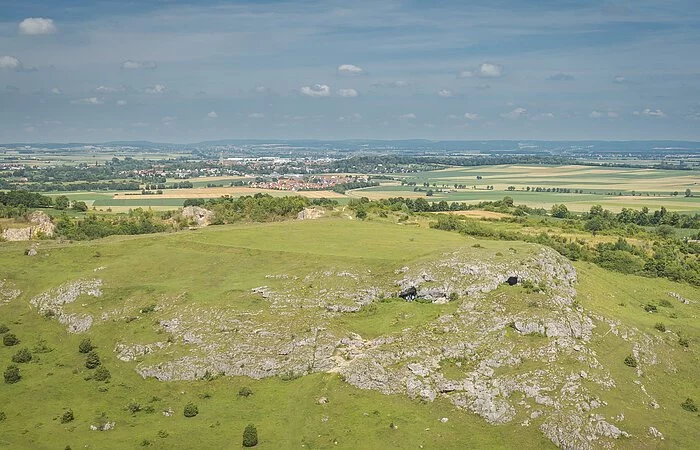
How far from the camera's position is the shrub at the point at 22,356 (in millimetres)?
68750

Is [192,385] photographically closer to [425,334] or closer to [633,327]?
[425,334]

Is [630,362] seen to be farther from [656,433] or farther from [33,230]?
[33,230]

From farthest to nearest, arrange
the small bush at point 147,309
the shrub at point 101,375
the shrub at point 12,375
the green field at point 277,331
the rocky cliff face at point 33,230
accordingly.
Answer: the rocky cliff face at point 33,230 < the small bush at point 147,309 < the shrub at point 101,375 < the shrub at point 12,375 < the green field at point 277,331

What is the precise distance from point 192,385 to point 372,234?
48609 mm

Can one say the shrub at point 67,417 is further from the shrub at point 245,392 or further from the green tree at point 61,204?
the green tree at point 61,204

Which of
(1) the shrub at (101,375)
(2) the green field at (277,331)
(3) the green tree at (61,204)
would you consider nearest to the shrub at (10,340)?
(2) the green field at (277,331)

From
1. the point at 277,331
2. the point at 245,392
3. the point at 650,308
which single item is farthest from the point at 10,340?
the point at 650,308

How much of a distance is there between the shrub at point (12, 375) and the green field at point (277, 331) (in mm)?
1195

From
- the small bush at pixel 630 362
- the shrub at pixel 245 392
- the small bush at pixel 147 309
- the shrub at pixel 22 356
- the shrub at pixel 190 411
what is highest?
the small bush at pixel 147 309

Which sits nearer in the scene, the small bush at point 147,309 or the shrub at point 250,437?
the shrub at point 250,437

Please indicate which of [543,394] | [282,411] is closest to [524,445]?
[543,394]

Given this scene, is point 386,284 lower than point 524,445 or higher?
higher

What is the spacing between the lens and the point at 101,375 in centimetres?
6500

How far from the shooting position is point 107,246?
3814 inches
